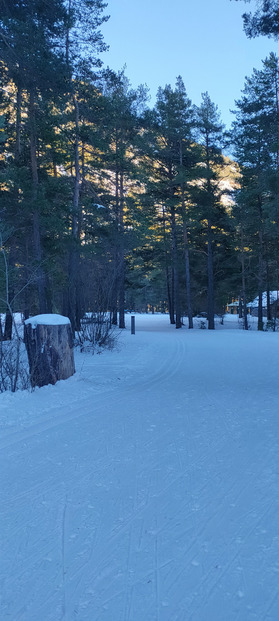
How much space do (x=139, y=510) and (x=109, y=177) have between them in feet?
72.9

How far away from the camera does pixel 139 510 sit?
2.60m

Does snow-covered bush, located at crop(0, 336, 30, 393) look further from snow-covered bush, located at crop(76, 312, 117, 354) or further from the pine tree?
the pine tree

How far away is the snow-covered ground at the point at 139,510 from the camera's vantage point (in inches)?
71.1

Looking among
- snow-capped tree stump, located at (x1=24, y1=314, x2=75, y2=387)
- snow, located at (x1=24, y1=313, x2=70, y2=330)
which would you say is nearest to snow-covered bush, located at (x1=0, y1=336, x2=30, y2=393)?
snow-capped tree stump, located at (x1=24, y1=314, x2=75, y2=387)

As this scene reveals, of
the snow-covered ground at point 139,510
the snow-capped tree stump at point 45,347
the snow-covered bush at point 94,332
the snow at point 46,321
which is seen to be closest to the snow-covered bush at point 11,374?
the snow-capped tree stump at point 45,347

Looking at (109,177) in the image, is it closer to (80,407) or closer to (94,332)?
(94,332)

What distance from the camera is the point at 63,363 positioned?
6.84 m

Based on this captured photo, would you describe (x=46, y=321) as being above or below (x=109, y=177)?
below

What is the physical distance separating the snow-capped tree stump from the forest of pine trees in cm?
78

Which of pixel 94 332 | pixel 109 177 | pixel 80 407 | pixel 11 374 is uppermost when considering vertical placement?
pixel 109 177

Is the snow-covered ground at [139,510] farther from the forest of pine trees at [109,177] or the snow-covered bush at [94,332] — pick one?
the snow-covered bush at [94,332]

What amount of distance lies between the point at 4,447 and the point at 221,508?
2.43 m

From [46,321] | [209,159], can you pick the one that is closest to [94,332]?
[46,321]

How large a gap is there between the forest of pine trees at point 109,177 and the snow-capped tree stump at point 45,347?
78cm
